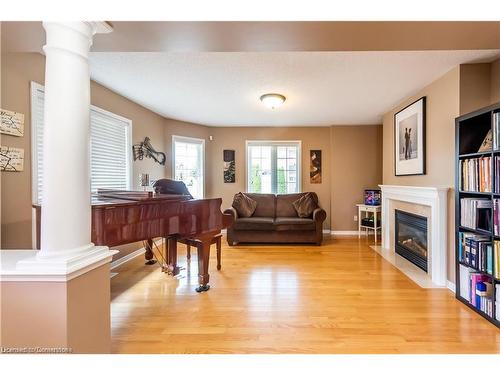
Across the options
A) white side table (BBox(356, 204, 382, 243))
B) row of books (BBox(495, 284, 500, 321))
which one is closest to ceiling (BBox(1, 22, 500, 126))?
white side table (BBox(356, 204, 382, 243))

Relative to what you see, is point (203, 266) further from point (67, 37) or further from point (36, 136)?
point (67, 37)

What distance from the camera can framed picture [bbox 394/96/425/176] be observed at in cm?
311

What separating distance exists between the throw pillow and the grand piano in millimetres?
2201

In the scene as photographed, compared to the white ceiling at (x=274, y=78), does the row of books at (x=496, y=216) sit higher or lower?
lower

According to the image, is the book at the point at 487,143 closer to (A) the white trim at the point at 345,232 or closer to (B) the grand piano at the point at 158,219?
(B) the grand piano at the point at 158,219

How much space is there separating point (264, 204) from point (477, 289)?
348 centimetres

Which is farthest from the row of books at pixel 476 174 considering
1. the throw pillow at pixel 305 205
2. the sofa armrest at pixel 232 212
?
the sofa armrest at pixel 232 212

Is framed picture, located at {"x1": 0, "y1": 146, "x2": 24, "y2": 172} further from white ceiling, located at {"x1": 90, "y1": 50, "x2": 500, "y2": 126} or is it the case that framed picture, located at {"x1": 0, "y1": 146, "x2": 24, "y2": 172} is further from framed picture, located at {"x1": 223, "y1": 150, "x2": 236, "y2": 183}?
framed picture, located at {"x1": 223, "y1": 150, "x2": 236, "y2": 183}

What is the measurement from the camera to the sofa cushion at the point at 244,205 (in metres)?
4.89

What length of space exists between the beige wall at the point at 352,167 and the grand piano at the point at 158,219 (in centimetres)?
314

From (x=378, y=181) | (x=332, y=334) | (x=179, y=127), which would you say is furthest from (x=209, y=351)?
(x=378, y=181)

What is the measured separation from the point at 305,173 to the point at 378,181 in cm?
153

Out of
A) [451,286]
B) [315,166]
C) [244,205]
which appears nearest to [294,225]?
[244,205]

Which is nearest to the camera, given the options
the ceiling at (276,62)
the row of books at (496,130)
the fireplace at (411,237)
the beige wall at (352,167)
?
the ceiling at (276,62)
